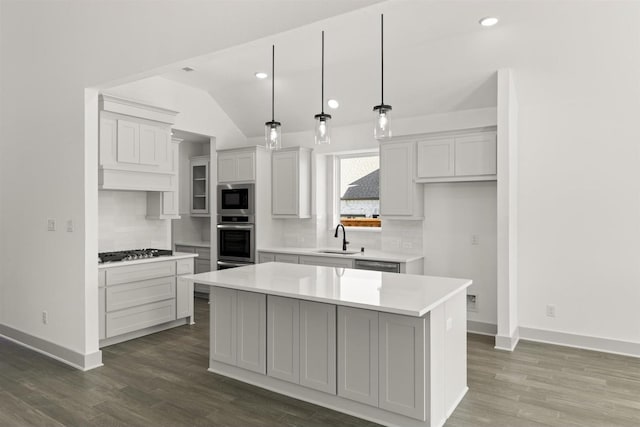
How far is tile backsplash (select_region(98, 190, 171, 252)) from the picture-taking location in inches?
191

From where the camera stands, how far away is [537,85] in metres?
4.35

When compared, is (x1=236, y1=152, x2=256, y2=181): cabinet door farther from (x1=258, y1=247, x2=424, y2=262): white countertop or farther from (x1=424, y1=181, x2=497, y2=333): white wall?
(x1=424, y1=181, x2=497, y2=333): white wall

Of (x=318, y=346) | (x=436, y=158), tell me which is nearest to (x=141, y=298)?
(x=318, y=346)

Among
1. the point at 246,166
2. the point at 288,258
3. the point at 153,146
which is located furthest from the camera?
the point at 246,166

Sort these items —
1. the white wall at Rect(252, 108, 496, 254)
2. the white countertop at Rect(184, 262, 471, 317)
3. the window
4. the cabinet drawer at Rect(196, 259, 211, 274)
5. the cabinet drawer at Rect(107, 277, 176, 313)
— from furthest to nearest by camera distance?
the cabinet drawer at Rect(196, 259, 211, 274), the window, the white wall at Rect(252, 108, 496, 254), the cabinet drawer at Rect(107, 277, 176, 313), the white countertop at Rect(184, 262, 471, 317)

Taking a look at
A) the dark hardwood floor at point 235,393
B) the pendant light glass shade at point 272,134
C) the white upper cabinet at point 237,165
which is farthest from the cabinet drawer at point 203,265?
the pendant light glass shade at point 272,134

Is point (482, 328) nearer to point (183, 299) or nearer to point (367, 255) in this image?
point (367, 255)

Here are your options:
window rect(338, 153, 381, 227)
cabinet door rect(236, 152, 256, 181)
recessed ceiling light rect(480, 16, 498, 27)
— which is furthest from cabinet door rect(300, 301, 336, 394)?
cabinet door rect(236, 152, 256, 181)

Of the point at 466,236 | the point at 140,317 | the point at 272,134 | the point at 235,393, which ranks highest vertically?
the point at 272,134

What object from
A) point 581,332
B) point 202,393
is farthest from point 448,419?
point 581,332

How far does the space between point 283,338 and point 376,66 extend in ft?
10.6

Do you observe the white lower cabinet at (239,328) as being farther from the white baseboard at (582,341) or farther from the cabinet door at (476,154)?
the white baseboard at (582,341)

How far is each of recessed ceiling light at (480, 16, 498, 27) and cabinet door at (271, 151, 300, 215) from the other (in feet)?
9.88

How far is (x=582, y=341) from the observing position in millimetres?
4289
